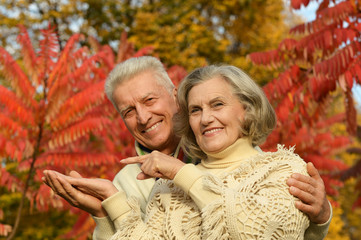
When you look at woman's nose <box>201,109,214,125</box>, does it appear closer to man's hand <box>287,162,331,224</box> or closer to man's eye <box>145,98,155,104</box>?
man's hand <box>287,162,331,224</box>

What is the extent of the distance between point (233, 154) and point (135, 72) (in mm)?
1087

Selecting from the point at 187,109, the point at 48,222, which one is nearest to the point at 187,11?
the point at 48,222

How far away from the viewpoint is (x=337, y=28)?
4.64m

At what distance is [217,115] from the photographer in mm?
2066

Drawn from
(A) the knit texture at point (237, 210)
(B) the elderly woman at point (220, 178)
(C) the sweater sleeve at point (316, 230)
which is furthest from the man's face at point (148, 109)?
(C) the sweater sleeve at point (316, 230)

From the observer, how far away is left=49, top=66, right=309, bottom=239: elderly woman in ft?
5.88

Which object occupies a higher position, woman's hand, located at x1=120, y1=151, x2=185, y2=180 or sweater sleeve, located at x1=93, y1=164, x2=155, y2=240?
woman's hand, located at x1=120, y1=151, x2=185, y2=180

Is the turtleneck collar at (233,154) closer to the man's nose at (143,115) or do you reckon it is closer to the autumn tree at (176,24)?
the man's nose at (143,115)

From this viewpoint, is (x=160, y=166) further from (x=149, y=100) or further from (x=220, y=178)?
(x=149, y=100)

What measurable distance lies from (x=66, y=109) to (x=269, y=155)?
3.77m

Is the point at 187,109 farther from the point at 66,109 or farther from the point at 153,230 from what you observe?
the point at 66,109

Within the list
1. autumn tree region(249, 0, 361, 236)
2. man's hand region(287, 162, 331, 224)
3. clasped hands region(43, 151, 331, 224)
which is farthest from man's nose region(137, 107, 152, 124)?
autumn tree region(249, 0, 361, 236)

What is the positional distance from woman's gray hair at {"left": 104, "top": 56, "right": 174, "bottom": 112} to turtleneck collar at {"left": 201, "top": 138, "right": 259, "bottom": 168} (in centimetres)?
99

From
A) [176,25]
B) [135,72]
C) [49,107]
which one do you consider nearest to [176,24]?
[176,25]
